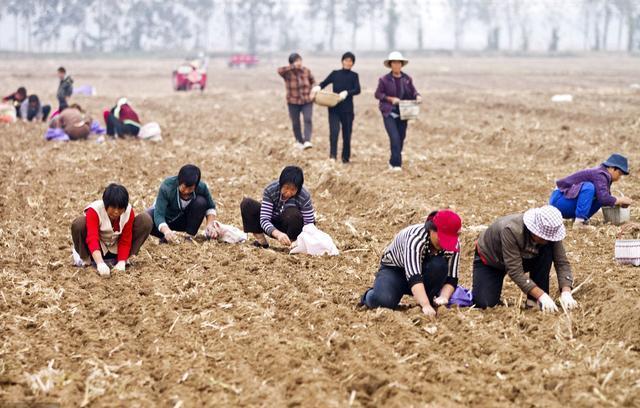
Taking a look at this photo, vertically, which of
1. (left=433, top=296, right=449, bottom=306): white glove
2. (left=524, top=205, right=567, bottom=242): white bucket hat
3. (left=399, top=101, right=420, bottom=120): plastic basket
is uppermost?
(left=399, top=101, right=420, bottom=120): plastic basket

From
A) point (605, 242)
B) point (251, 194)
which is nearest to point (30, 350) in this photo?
point (605, 242)

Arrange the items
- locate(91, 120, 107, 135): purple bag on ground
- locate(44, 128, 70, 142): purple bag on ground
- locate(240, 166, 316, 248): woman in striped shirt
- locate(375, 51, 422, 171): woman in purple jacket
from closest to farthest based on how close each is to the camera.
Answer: locate(240, 166, 316, 248): woman in striped shirt → locate(375, 51, 422, 171): woman in purple jacket → locate(44, 128, 70, 142): purple bag on ground → locate(91, 120, 107, 135): purple bag on ground

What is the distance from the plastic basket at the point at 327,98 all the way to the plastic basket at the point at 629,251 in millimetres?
5892

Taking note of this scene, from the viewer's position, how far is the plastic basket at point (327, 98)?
486 inches

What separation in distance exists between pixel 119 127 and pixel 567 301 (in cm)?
1171

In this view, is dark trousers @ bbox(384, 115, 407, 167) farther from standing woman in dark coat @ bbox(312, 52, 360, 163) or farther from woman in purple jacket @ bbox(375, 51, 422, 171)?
standing woman in dark coat @ bbox(312, 52, 360, 163)

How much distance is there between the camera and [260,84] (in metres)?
38.6

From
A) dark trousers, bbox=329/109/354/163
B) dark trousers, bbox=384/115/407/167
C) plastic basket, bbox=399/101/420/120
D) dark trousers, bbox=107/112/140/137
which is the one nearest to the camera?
plastic basket, bbox=399/101/420/120

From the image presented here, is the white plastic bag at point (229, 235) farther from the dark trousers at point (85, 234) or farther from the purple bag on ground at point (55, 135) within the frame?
the purple bag on ground at point (55, 135)

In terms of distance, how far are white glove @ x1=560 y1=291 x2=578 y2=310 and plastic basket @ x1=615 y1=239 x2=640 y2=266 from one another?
49.7 inches

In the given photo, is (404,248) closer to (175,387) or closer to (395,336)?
(395,336)

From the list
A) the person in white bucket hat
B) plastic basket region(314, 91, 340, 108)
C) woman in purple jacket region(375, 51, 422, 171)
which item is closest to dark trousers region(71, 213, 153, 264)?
the person in white bucket hat

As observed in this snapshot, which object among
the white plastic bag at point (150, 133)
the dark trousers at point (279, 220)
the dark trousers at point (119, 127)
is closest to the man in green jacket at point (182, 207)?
the dark trousers at point (279, 220)

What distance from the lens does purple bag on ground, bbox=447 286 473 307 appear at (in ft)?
21.1
